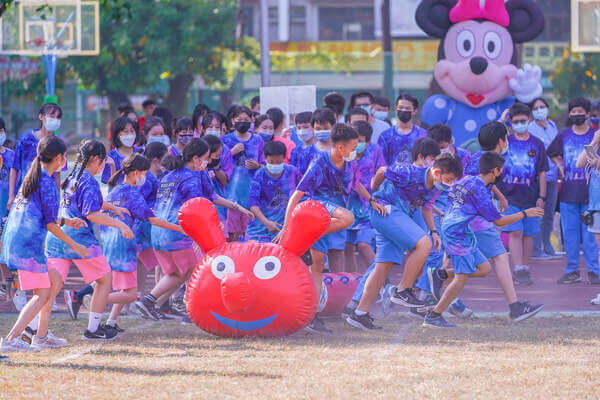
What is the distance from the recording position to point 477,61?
12.7 metres

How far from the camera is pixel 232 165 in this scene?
32.7 feet

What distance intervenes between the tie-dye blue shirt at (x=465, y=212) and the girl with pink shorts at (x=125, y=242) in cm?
211

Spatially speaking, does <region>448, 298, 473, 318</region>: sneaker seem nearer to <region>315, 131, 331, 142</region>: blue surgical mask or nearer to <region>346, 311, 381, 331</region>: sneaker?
<region>346, 311, 381, 331</region>: sneaker

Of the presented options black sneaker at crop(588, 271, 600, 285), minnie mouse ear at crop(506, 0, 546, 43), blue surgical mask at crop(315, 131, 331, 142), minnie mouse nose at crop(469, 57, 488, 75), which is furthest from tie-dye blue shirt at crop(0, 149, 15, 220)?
minnie mouse ear at crop(506, 0, 546, 43)

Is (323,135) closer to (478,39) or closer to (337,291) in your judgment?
(337,291)

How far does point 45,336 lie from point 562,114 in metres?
23.9

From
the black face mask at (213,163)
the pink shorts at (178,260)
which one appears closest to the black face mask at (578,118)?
the black face mask at (213,163)

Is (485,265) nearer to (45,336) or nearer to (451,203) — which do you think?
(451,203)

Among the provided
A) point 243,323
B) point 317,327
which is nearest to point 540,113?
point 317,327

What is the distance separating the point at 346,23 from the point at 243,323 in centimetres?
4257

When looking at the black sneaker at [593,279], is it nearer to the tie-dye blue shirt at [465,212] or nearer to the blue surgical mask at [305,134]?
the tie-dye blue shirt at [465,212]

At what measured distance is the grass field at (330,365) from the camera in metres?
5.96

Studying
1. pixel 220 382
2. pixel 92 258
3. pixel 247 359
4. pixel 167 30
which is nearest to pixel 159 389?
pixel 220 382

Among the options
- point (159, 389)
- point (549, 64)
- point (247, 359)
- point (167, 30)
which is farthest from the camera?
point (549, 64)
